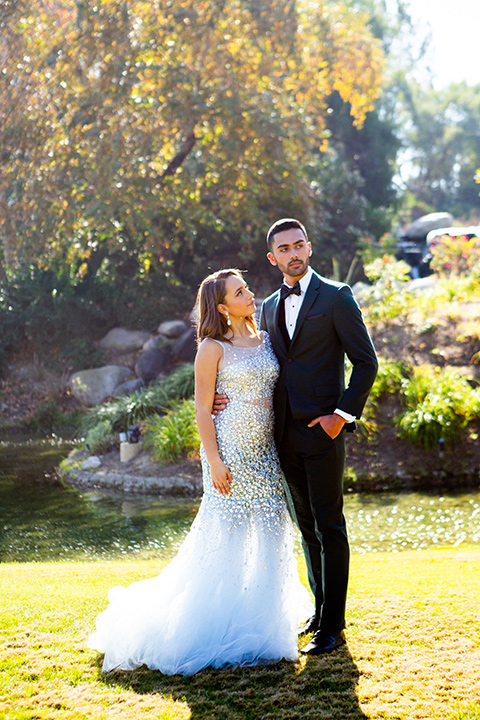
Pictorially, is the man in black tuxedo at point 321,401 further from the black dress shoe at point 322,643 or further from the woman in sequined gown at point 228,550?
the woman in sequined gown at point 228,550

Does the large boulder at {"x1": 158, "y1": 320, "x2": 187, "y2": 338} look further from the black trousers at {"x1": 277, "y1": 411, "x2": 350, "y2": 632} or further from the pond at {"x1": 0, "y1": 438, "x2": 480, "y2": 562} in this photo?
the black trousers at {"x1": 277, "y1": 411, "x2": 350, "y2": 632}

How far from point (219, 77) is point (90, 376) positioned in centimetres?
738

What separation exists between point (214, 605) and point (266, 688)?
481 millimetres

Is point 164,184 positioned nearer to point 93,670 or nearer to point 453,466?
point 453,466

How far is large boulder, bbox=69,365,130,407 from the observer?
603 inches

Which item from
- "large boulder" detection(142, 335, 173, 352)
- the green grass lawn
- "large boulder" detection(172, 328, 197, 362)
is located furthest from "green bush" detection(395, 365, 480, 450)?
"large boulder" detection(142, 335, 173, 352)

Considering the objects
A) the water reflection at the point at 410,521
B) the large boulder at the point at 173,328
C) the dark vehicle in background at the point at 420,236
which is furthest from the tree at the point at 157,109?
the water reflection at the point at 410,521

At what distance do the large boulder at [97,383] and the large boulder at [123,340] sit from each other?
1539mm

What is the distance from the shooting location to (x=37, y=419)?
15023 millimetres

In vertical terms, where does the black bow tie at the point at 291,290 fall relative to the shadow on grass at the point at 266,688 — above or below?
above

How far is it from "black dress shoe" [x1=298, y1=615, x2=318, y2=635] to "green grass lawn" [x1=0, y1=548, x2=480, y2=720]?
0.20m

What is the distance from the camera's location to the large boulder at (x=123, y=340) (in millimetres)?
17266

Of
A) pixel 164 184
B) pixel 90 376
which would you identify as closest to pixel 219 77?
pixel 164 184

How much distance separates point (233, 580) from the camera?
126 inches
